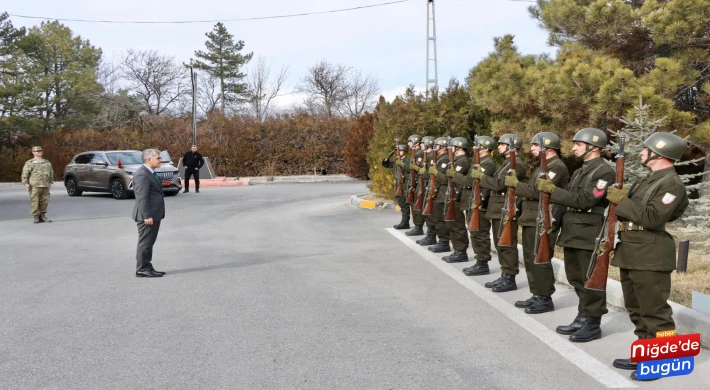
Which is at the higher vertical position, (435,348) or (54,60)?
(54,60)

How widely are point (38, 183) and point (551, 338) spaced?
1206cm

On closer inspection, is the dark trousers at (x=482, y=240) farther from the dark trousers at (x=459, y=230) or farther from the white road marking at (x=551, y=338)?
the dark trousers at (x=459, y=230)

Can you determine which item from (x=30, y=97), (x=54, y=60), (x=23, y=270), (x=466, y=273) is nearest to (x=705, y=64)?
(x=466, y=273)

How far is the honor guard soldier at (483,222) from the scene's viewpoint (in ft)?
25.5

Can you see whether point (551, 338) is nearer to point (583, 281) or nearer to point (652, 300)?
point (583, 281)

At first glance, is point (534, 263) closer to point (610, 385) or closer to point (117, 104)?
point (610, 385)

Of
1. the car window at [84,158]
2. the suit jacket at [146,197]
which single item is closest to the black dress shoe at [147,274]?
the suit jacket at [146,197]

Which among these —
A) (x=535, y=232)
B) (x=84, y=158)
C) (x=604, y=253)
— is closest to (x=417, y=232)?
(x=535, y=232)

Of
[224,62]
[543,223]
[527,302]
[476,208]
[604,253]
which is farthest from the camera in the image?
[224,62]

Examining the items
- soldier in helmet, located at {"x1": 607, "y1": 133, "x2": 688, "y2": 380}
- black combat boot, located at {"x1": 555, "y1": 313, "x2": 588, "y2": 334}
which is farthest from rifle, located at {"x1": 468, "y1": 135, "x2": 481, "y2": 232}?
soldier in helmet, located at {"x1": 607, "y1": 133, "x2": 688, "y2": 380}

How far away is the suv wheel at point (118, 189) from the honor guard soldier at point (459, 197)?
13.4 meters

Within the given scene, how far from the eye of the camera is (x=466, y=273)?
316 inches

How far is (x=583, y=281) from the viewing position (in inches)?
219

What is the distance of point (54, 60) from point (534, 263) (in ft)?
142
